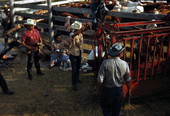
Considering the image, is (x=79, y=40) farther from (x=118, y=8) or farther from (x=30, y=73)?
(x=118, y=8)

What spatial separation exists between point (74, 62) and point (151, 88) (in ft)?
6.87

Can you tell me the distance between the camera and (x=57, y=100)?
5680 mm

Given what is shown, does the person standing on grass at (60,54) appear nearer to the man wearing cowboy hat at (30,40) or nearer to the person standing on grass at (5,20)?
the man wearing cowboy hat at (30,40)

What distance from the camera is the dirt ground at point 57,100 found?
16.7ft

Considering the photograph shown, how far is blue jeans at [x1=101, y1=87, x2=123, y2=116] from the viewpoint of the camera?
4.05 metres

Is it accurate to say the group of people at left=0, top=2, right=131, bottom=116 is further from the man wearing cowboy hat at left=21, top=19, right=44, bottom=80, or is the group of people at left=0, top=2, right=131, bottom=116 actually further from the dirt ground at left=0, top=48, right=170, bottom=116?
the dirt ground at left=0, top=48, right=170, bottom=116

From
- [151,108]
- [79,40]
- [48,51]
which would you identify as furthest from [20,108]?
[48,51]

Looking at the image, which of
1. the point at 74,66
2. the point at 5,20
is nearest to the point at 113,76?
the point at 74,66

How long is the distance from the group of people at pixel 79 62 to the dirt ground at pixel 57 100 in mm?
297

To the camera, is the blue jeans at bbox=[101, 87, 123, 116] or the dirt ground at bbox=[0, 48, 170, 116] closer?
the blue jeans at bbox=[101, 87, 123, 116]

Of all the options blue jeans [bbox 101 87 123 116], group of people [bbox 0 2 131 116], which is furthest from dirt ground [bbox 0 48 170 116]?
blue jeans [bbox 101 87 123 116]

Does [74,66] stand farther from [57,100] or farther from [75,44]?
[57,100]

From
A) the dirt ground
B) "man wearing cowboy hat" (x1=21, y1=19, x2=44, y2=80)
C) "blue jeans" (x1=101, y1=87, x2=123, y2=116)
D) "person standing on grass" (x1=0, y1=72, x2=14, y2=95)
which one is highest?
"man wearing cowboy hat" (x1=21, y1=19, x2=44, y2=80)

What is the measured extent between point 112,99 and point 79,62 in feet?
7.69
